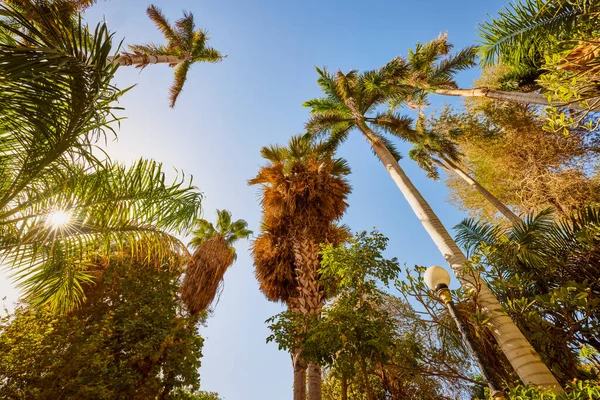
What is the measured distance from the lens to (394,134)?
1266 cm

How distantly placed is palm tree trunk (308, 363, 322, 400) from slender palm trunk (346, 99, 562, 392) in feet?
14.1

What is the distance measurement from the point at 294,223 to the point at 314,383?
4576 millimetres

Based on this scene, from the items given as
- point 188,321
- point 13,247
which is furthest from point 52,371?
point 13,247

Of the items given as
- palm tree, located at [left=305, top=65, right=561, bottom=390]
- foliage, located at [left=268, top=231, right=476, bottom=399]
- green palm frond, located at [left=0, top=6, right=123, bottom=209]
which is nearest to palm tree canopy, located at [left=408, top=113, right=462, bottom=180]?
palm tree, located at [left=305, top=65, right=561, bottom=390]

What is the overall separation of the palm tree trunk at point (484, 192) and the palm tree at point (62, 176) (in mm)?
8906

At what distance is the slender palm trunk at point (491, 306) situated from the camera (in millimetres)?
3846

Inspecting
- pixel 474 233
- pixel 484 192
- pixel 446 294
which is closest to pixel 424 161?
pixel 484 192

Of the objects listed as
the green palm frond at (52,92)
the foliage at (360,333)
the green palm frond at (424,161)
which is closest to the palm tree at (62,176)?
the green palm frond at (52,92)

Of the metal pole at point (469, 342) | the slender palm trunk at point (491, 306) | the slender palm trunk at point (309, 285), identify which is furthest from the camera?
the slender palm trunk at point (309, 285)

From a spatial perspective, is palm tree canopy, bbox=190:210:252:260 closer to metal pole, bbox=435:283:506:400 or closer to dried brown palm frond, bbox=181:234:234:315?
dried brown palm frond, bbox=181:234:234:315

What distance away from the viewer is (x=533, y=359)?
3955 millimetres

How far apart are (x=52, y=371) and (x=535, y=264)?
10499 millimetres

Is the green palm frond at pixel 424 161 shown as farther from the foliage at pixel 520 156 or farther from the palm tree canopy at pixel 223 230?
the palm tree canopy at pixel 223 230

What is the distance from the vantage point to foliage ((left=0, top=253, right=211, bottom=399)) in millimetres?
6020
